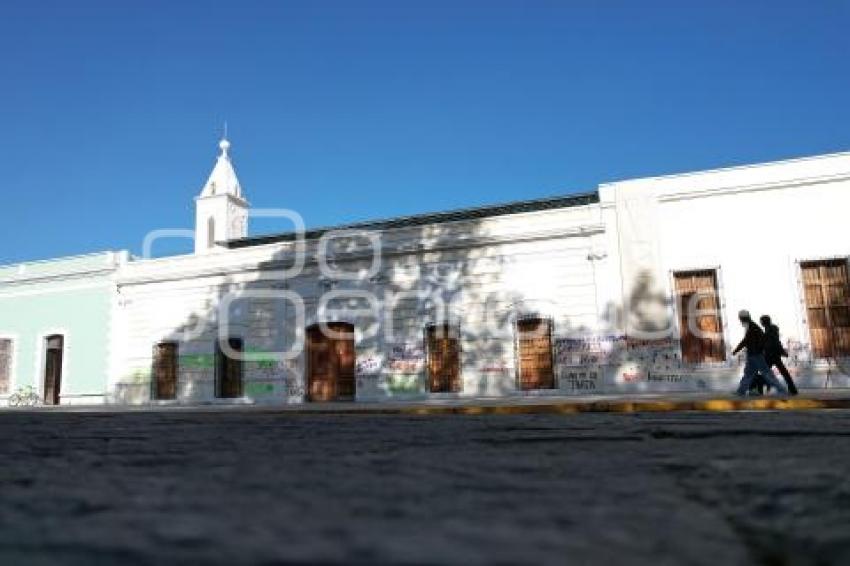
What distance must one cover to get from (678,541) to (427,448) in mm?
2277

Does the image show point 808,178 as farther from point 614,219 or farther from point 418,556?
point 418,556

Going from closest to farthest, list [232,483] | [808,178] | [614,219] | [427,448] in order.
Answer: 1. [232,483]
2. [427,448]
3. [808,178]
4. [614,219]

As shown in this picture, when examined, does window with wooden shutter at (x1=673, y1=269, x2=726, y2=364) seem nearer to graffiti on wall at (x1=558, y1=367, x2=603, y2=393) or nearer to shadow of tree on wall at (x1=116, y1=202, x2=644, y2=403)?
shadow of tree on wall at (x1=116, y1=202, x2=644, y2=403)

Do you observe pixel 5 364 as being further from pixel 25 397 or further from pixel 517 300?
pixel 517 300

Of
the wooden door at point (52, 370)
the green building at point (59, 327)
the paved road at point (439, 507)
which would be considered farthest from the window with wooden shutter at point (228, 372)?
the paved road at point (439, 507)

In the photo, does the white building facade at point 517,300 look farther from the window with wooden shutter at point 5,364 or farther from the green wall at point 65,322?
the window with wooden shutter at point 5,364

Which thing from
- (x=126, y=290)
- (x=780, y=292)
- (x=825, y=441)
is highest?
(x=126, y=290)

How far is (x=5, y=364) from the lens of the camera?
82.0 ft

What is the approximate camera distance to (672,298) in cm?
1738

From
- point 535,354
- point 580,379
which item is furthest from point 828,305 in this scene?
point 535,354

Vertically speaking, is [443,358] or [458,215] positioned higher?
[458,215]

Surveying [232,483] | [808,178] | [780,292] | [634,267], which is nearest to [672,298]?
[634,267]

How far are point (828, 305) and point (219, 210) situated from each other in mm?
27382

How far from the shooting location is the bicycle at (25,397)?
23.8 metres
